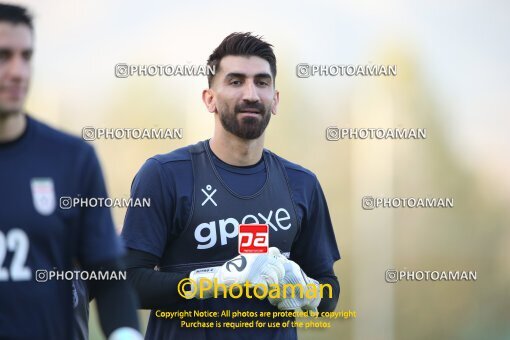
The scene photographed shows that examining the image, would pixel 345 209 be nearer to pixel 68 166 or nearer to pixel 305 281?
pixel 305 281

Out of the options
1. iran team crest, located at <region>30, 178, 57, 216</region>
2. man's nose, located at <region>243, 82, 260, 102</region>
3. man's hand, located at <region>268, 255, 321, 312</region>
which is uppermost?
man's nose, located at <region>243, 82, 260, 102</region>

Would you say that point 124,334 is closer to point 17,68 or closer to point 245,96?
point 17,68

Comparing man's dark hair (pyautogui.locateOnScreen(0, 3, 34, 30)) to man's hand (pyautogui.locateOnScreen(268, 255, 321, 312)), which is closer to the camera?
man's dark hair (pyautogui.locateOnScreen(0, 3, 34, 30))

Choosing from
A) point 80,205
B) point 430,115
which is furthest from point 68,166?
point 430,115

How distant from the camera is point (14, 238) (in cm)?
204

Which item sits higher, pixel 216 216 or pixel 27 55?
pixel 27 55

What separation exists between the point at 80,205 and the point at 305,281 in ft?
3.00

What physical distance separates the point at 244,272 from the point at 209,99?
0.56 meters

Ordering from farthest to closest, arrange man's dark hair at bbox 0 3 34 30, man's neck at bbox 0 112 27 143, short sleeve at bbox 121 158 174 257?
1. short sleeve at bbox 121 158 174 257
2. man's dark hair at bbox 0 3 34 30
3. man's neck at bbox 0 112 27 143

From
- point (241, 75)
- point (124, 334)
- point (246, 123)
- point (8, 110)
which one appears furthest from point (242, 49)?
point (124, 334)

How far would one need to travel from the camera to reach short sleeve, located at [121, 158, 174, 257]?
2.59 metres

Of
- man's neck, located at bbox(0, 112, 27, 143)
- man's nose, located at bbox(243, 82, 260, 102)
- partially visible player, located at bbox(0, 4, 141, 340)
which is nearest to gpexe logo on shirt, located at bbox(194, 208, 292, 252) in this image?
man's nose, located at bbox(243, 82, 260, 102)

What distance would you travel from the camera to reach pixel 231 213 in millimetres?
2678

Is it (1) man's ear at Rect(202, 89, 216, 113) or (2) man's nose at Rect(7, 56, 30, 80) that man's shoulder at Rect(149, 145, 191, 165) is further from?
(2) man's nose at Rect(7, 56, 30, 80)
